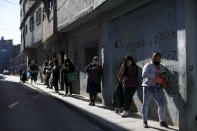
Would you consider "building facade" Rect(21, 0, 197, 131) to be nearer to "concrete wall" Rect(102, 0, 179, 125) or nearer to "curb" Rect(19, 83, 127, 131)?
"concrete wall" Rect(102, 0, 179, 125)

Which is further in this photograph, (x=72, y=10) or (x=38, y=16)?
(x=38, y=16)

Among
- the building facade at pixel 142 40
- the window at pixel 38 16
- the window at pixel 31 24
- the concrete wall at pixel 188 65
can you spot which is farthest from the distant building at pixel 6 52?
the concrete wall at pixel 188 65

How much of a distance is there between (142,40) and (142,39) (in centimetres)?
3

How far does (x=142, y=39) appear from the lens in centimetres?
859

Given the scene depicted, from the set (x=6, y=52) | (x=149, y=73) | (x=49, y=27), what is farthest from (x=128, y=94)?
(x=6, y=52)

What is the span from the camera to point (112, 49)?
10766mm

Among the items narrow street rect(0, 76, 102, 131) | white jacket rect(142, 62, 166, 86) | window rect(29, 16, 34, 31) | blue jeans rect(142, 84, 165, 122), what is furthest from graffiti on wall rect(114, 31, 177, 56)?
window rect(29, 16, 34, 31)

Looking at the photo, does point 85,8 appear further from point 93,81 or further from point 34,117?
point 34,117

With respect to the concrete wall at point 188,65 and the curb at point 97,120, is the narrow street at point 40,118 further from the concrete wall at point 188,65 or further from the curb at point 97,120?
the concrete wall at point 188,65

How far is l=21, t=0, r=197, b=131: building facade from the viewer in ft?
20.7

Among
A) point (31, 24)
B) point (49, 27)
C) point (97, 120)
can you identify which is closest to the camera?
point (97, 120)

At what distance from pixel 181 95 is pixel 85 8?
668 centimetres

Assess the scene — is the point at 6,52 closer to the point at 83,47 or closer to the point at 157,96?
the point at 83,47

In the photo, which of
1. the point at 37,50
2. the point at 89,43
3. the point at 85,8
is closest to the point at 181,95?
the point at 85,8
